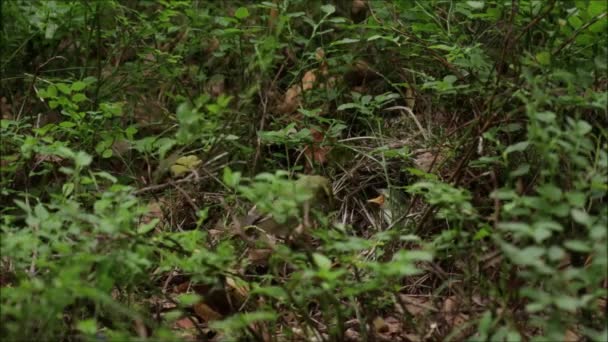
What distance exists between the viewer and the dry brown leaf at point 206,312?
2.43 meters

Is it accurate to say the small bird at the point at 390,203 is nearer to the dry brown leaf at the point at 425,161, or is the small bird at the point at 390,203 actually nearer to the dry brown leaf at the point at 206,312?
the dry brown leaf at the point at 425,161

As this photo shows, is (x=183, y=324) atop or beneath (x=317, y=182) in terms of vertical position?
beneath

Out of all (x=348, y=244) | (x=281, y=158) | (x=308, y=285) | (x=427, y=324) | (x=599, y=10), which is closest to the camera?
(x=348, y=244)

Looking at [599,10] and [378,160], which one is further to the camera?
[378,160]

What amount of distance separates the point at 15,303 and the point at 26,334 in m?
0.09

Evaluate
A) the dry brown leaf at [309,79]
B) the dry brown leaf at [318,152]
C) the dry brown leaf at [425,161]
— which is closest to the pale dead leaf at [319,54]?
the dry brown leaf at [309,79]

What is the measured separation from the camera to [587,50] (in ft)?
8.45

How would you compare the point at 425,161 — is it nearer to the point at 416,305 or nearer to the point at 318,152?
the point at 318,152

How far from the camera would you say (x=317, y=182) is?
2.76 meters

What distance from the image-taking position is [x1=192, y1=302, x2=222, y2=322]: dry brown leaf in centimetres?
243

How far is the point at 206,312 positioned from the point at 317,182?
0.61 meters

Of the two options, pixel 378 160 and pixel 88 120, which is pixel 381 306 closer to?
pixel 378 160

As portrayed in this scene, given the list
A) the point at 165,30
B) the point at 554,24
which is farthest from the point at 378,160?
the point at 165,30

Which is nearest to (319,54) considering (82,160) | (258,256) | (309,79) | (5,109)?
(309,79)
